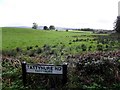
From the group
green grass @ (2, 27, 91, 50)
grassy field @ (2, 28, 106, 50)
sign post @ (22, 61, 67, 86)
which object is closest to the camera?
sign post @ (22, 61, 67, 86)

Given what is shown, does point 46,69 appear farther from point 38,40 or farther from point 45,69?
point 38,40

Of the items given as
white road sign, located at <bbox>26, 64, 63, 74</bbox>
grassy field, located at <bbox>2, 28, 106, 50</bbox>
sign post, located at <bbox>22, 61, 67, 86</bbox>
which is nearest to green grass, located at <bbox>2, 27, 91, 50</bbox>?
grassy field, located at <bbox>2, 28, 106, 50</bbox>

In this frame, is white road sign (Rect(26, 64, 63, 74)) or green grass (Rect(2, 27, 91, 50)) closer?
white road sign (Rect(26, 64, 63, 74))

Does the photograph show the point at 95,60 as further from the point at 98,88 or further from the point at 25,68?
the point at 25,68

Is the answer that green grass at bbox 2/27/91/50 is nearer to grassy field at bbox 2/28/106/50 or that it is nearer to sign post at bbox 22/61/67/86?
grassy field at bbox 2/28/106/50

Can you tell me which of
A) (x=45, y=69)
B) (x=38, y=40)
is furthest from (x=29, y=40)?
(x=45, y=69)

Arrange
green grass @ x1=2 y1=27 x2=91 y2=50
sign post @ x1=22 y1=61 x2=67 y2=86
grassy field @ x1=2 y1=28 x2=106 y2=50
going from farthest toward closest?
green grass @ x1=2 y1=27 x2=91 y2=50 → grassy field @ x1=2 y1=28 x2=106 y2=50 → sign post @ x1=22 y1=61 x2=67 y2=86

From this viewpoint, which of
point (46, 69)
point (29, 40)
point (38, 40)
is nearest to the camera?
point (46, 69)

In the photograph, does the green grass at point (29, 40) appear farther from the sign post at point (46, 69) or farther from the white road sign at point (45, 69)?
the white road sign at point (45, 69)

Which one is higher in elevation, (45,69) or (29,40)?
(29,40)

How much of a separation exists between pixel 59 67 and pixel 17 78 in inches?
102

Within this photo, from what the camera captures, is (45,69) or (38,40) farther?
(38,40)

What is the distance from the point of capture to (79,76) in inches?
466

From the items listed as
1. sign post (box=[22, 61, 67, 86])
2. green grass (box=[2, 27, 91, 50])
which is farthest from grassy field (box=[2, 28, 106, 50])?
sign post (box=[22, 61, 67, 86])
